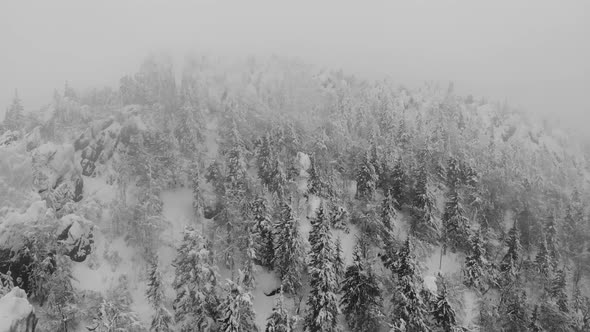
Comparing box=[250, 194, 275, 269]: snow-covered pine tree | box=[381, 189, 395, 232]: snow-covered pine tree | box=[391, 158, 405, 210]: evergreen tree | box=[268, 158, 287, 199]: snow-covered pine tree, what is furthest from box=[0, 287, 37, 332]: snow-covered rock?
box=[391, 158, 405, 210]: evergreen tree

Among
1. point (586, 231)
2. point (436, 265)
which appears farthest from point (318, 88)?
point (586, 231)

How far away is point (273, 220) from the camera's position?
186 ft

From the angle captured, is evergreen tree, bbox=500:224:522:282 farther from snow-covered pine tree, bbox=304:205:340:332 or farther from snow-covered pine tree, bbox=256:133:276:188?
snow-covered pine tree, bbox=256:133:276:188

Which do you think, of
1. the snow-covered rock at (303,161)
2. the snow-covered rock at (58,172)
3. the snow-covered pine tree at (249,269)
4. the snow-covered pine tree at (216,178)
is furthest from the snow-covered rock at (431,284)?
the snow-covered rock at (58,172)

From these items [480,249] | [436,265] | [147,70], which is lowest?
[436,265]

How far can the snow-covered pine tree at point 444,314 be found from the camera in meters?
39.4

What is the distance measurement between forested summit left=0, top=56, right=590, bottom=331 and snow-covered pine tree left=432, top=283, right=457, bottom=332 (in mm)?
219

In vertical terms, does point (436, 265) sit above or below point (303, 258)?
below

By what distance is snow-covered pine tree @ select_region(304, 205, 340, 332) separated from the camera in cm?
3875

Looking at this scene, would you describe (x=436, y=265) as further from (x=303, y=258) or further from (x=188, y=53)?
(x=188, y=53)

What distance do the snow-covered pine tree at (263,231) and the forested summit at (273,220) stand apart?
0.28 m

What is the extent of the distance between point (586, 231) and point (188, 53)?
111 metres

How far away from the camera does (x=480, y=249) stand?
5394 centimetres

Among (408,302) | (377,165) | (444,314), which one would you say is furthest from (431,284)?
(377,165)
